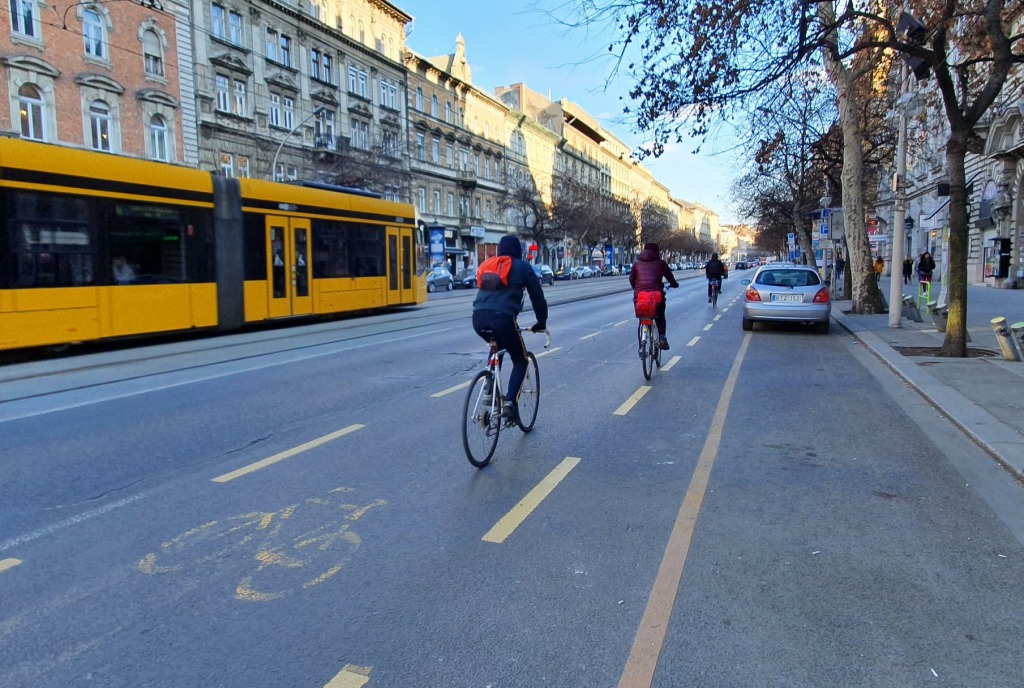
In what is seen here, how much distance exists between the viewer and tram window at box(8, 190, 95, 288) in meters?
10.7

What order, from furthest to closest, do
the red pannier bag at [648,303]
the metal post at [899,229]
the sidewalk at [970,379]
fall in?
the metal post at [899,229], the red pannier bag at [648,303], the sidewalk at [970,379]

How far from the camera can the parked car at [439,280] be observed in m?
40.9

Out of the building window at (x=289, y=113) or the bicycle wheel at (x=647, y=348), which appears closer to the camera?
the bicycle wheel at (x=647, y=348)

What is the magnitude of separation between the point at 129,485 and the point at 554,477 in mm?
3103

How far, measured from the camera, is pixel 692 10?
948cm

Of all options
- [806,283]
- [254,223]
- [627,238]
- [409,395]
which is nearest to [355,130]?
[254,223]

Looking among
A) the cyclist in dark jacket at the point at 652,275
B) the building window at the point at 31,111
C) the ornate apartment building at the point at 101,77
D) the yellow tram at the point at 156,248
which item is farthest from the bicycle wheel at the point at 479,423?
the building window at the point at 31,111

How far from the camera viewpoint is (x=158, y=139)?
30.8 metres

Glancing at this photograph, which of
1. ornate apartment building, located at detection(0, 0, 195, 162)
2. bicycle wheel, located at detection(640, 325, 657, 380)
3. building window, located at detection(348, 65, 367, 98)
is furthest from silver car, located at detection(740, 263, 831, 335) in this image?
building window, located at detection(348, 65, 367, 98)

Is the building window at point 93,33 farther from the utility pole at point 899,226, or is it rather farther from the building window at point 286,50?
the utility pole at point 899,226

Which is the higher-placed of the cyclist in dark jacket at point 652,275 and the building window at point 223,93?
the building window at point 223,93

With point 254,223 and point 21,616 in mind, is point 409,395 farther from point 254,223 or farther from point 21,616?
point 254,223

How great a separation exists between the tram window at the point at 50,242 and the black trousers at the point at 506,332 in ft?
29.7

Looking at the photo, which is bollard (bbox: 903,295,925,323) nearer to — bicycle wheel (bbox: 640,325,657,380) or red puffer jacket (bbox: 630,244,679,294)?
red puffer jacket (bbox: 630,244,679,294)
